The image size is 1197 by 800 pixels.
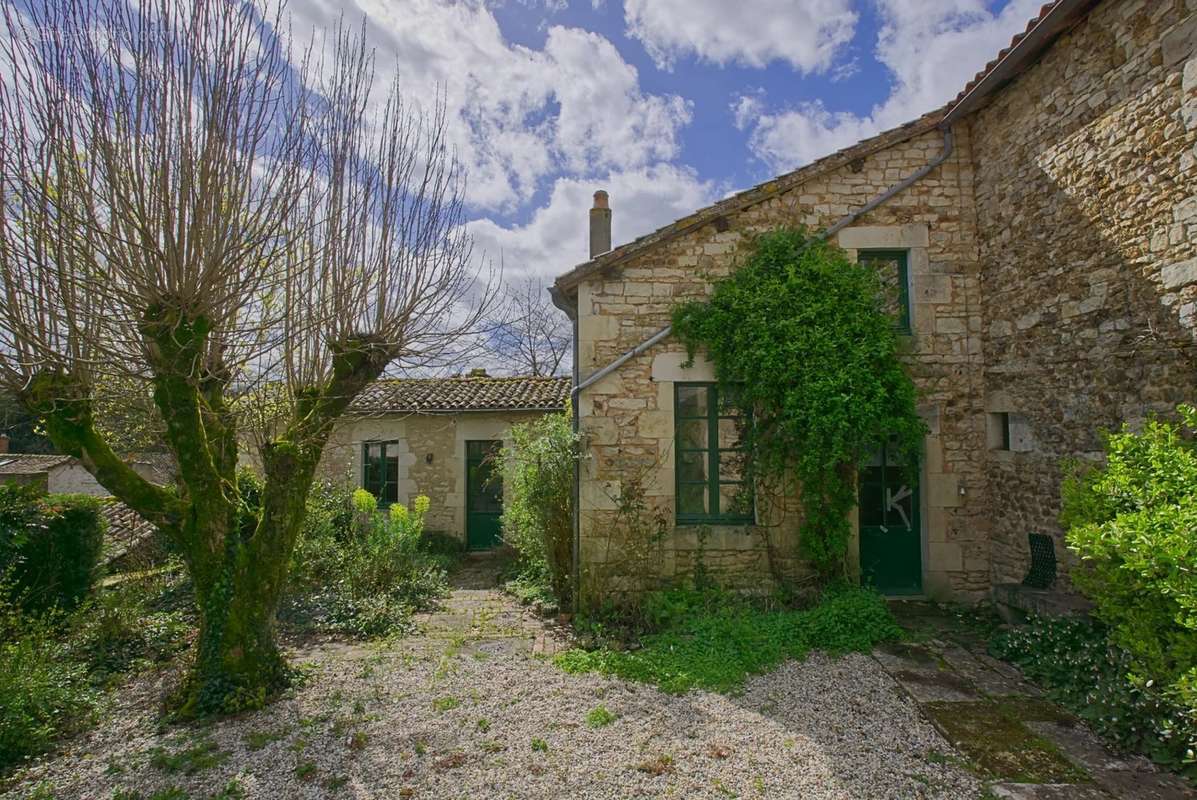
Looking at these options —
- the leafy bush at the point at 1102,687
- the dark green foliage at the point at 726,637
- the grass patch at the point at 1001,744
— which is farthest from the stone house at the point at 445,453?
the grass patch at the point at 1001,744

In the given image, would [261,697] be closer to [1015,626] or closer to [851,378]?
[851,378]

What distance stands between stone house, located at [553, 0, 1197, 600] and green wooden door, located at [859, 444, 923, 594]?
0.06 feet

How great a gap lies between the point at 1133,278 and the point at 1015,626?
11.2 feet

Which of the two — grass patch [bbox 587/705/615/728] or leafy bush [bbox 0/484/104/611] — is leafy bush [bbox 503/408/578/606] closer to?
grass patch [bbox 587/705/615/728]

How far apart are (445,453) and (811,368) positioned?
7665mm

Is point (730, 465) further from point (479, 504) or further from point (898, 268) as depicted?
point (479, 504)

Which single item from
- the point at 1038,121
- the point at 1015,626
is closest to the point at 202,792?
the point at 1015,626

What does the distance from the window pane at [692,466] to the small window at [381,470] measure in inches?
278

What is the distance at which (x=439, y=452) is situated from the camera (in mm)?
11922

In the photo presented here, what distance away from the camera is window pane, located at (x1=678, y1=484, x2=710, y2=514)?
7.07 m

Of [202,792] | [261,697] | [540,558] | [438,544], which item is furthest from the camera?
[438,544]

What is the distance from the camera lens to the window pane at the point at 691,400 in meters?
7.11

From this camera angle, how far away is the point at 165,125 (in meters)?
4.11

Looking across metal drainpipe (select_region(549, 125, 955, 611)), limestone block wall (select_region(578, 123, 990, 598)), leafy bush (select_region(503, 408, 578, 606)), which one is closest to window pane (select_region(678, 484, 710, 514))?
limestone block wall (select_region(578, 123, 990, 598))
